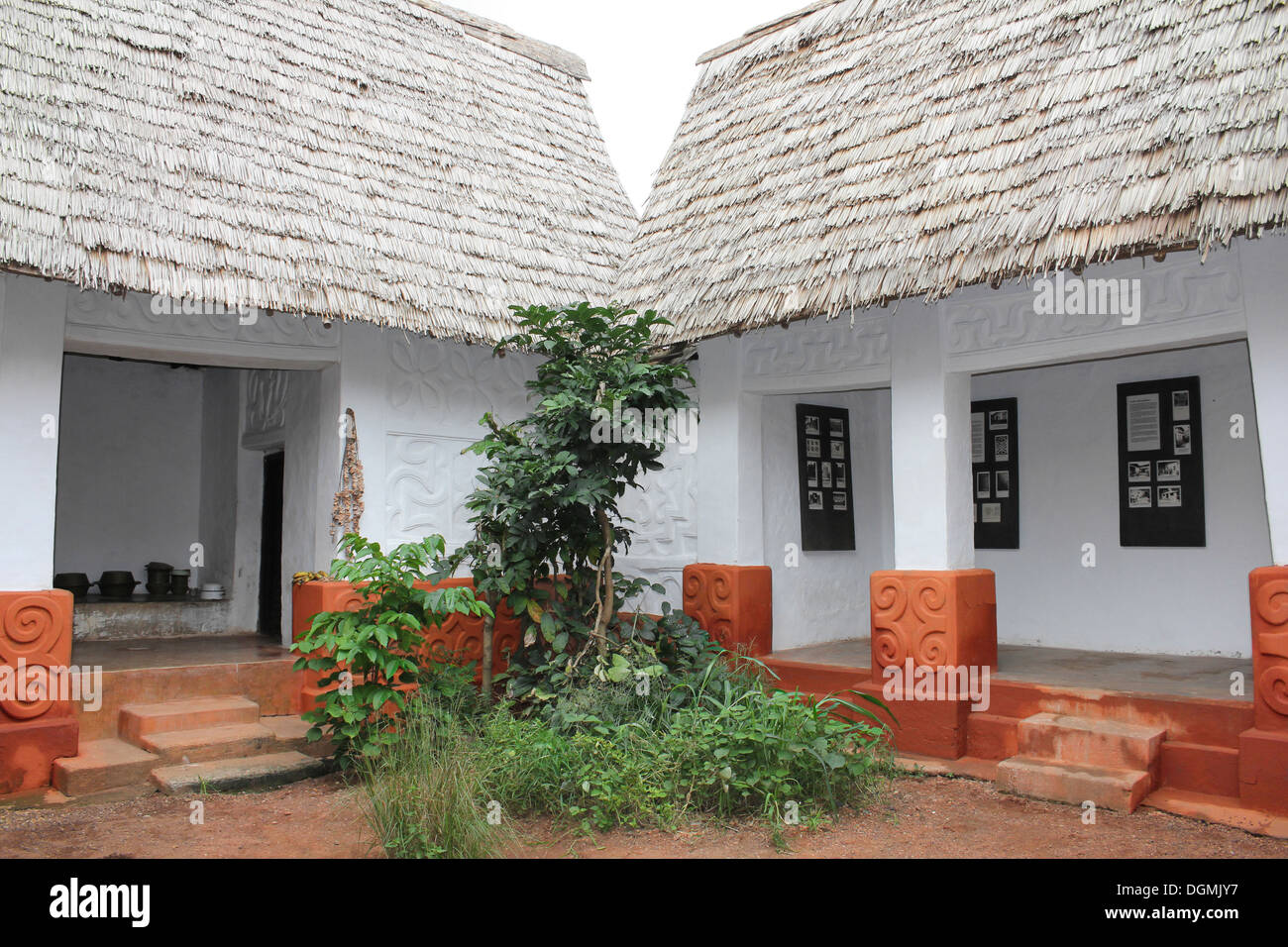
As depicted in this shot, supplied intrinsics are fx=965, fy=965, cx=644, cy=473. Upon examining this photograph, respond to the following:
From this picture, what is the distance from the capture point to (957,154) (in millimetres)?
6082

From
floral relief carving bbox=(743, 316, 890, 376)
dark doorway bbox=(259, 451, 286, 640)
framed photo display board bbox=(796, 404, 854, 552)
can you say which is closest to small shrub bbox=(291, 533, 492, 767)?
floral relief carving bbox=(743, 316, 890, 376)

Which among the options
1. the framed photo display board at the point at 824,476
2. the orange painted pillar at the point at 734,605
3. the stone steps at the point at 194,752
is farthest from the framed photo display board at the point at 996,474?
the stone steps at the point at 194,752

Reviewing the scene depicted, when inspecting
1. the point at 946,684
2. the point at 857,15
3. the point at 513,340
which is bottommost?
the point at 946,684

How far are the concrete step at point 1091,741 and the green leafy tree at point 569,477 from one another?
2489mm

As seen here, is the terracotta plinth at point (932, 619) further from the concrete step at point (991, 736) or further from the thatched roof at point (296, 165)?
the thatched roof at point (296, 165)

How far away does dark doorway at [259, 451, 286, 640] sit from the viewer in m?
8.40

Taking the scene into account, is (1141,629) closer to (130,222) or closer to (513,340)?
(513,340)

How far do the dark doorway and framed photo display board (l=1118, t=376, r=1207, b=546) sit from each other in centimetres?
681

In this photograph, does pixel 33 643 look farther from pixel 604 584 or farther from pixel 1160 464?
pixel 1160 464

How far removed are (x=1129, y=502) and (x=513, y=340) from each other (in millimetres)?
4697

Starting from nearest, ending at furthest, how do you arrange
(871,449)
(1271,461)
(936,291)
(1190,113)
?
(1271,461) → (1190,113) → (936,291) → (871,449)

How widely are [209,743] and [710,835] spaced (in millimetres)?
3138

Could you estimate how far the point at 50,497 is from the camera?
5.60 m
